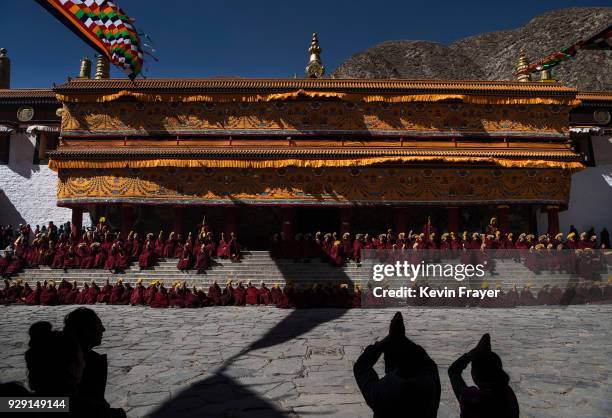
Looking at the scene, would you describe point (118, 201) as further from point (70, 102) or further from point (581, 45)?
point (581, 45)

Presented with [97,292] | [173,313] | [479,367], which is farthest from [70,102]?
[479,367]

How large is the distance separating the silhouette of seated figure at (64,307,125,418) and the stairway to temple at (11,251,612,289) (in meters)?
10.1

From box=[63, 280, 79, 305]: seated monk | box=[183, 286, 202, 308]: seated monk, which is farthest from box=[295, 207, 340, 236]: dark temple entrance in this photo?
box=[63, 280, 79, 305]: seated monk

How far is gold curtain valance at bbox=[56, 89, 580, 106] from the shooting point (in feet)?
54.8

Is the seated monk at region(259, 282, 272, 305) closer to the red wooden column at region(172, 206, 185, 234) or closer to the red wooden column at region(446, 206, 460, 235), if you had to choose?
the red wooden column at region(172, 206, 185, 234)

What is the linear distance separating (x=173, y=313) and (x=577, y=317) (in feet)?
31.8

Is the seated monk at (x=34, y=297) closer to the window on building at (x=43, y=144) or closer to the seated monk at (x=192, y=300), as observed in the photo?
the seated monk at (x=192, y=300)

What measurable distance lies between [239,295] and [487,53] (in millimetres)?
47933

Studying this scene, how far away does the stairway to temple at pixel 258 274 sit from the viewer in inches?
489

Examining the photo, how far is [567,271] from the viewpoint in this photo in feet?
39.9

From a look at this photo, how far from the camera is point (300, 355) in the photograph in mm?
5949

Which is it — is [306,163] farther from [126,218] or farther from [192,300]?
[126,218]

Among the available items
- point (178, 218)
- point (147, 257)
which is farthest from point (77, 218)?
point (147, 257)

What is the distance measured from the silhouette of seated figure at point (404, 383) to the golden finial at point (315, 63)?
18.1 m
